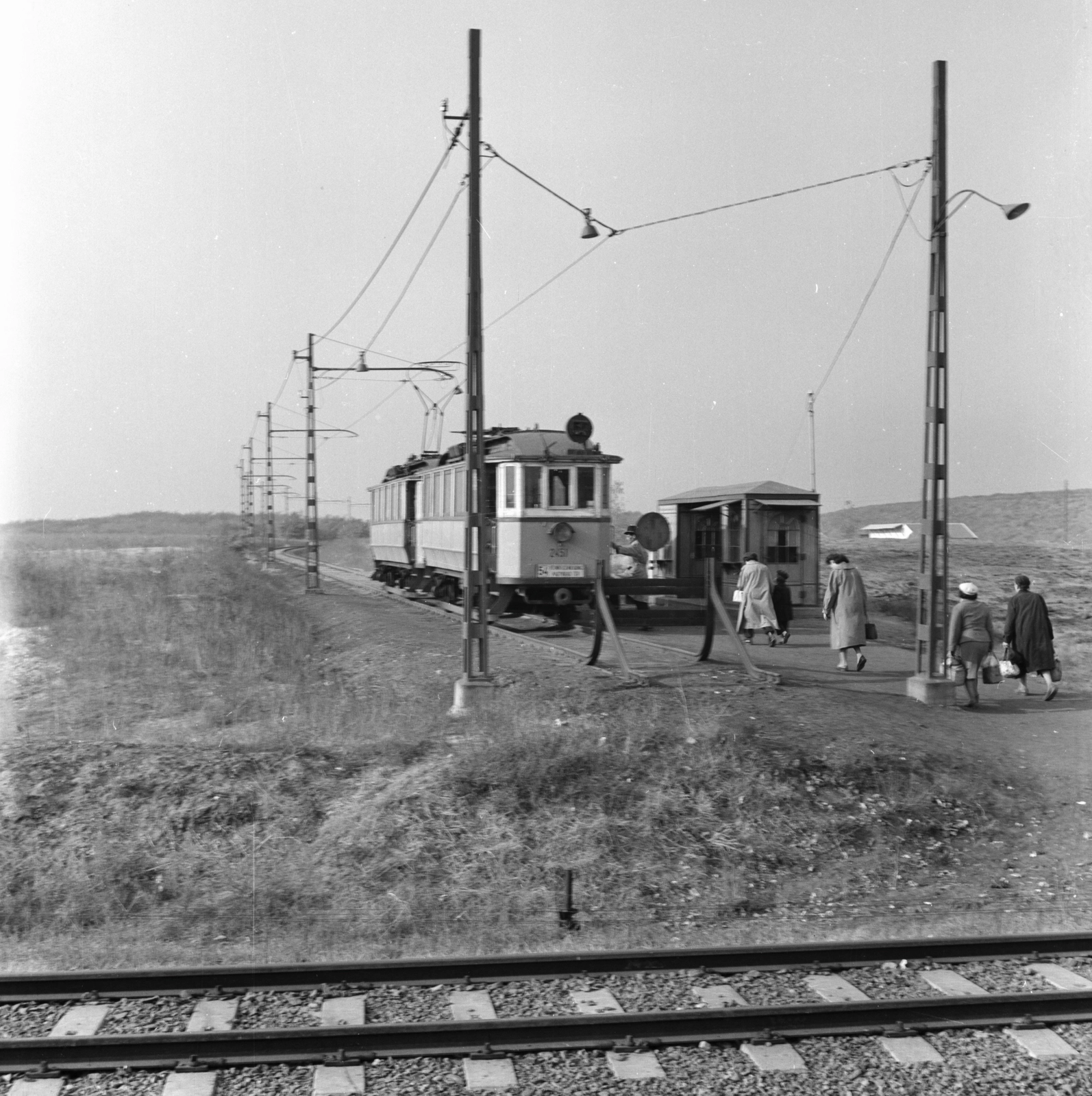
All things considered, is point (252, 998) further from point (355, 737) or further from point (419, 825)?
point (355, 737)

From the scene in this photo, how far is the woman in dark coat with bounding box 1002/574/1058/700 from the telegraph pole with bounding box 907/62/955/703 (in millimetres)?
1057

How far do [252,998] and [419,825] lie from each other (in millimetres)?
3030

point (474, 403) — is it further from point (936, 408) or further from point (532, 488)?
point (532, 488)

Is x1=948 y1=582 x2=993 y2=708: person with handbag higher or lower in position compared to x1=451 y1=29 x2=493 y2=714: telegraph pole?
lower

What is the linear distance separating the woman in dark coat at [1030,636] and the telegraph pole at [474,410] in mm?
5960

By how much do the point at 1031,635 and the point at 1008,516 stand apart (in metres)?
65.9

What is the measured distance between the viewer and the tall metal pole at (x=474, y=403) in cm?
1218

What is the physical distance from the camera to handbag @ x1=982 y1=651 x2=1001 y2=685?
12.7 meters

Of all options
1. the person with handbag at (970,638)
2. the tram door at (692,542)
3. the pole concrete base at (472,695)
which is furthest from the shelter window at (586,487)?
the person with handbag at (970,638)

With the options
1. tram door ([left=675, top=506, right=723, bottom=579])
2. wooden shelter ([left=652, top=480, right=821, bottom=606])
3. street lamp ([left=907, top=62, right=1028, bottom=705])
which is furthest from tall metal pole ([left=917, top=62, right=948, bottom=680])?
tram door ([left=675, top=506, right=723, bottom=579])

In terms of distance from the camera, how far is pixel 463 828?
8977 millimetres

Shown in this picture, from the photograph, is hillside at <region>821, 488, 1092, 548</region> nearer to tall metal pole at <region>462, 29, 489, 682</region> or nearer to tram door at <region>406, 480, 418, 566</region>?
tram door at <region>406, 480, 418, 566</region>

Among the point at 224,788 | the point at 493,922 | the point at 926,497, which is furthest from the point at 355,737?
the point at 926,497

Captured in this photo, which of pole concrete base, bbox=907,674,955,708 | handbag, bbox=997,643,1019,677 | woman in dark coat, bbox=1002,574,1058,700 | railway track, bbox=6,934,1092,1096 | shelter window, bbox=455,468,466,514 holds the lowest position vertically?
railway track, bbox=6,934,1092,1096
